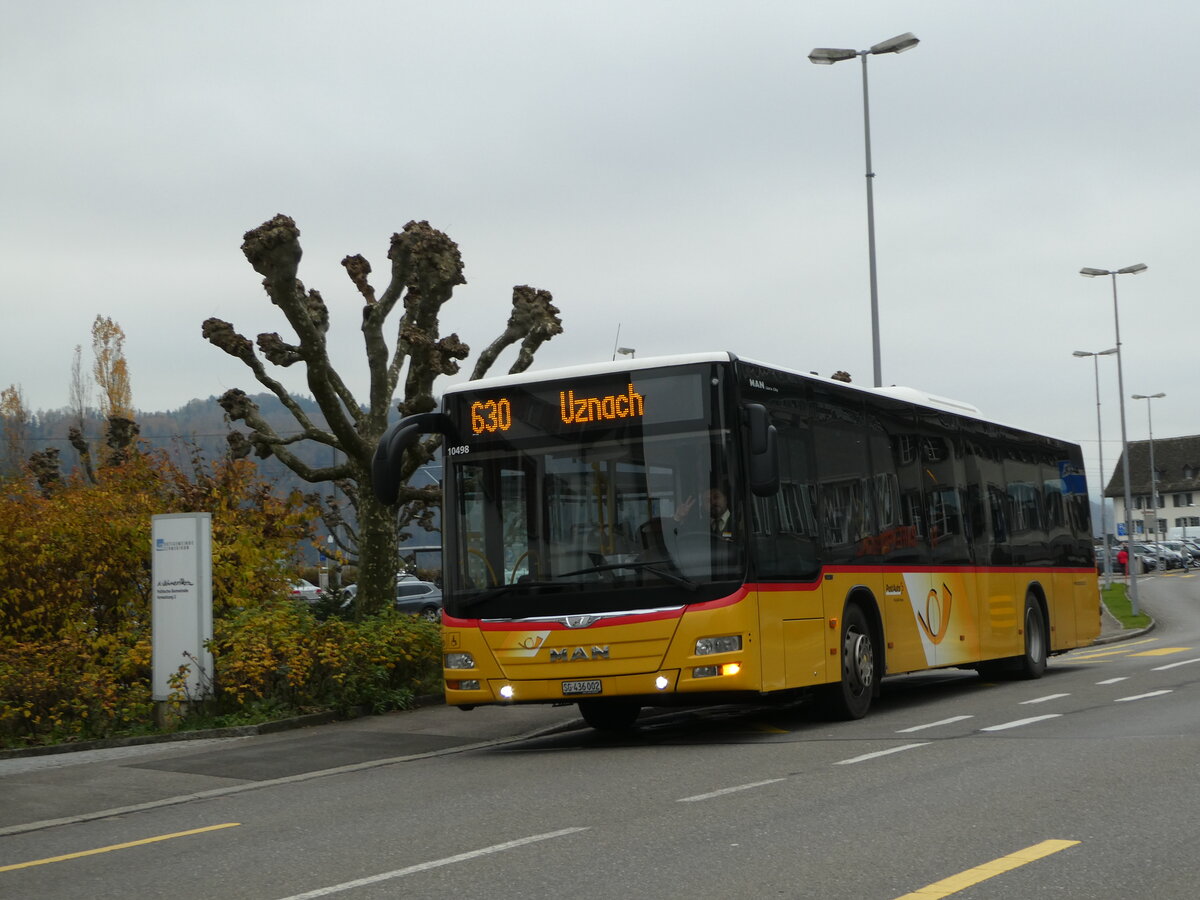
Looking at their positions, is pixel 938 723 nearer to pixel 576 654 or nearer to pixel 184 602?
pixel 576 654

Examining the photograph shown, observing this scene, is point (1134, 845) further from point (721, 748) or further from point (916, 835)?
point (721, 748)

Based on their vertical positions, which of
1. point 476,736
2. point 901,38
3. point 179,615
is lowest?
point 476,736

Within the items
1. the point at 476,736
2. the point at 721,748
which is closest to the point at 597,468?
the point at 721,748

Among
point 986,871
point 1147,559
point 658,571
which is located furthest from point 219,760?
point 1147,559

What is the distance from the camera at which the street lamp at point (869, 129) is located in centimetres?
2675

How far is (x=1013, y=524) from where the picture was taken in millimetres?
19750

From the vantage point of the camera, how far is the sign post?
1582cm

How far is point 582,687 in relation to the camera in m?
12.9

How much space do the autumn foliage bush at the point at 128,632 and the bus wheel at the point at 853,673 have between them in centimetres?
509

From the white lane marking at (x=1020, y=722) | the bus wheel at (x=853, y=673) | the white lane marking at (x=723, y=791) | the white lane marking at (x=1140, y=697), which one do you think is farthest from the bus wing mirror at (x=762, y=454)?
the white lane marking at (x=1140, y=697)

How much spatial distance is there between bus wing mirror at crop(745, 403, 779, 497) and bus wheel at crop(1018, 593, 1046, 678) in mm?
8710

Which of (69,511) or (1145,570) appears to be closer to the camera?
(69,511)

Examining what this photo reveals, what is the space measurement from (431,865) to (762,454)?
5.63 metres

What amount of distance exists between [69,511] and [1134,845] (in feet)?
43.7
